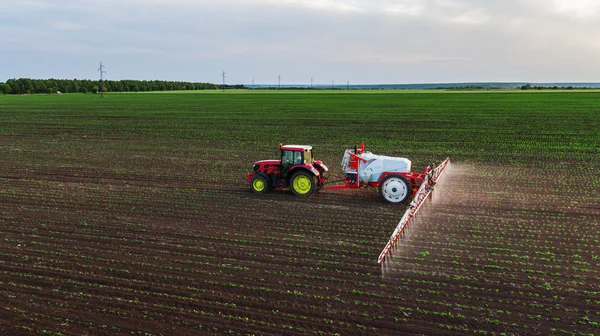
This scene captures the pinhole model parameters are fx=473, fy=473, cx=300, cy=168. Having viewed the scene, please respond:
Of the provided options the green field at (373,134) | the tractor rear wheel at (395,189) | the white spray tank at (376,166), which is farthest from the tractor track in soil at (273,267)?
the green field at (373,134)

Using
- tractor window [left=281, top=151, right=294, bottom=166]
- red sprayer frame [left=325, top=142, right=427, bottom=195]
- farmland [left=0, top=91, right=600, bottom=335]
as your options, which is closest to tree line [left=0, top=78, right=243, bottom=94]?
farmland [left=0, top=91, right=600, bottom=335]

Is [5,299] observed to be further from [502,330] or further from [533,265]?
[533,265]

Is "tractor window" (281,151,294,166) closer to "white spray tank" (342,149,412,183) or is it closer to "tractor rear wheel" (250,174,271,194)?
"tractor rear wheel" (250,174,271,194)

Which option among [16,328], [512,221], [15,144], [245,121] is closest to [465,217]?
[512,221]

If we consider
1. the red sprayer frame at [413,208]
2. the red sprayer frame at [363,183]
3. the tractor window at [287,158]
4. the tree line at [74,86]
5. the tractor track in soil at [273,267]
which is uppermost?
the tree line at [74,86]

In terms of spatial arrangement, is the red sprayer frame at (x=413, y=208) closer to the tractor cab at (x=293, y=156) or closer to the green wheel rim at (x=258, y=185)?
the tractor cab at (x=293, y=156)

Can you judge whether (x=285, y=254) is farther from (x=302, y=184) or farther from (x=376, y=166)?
(x=376, y=166)
